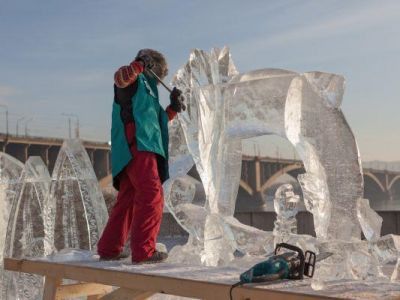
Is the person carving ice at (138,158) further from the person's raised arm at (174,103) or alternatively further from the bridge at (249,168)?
the bridge at (249,168)

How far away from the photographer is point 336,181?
370 centimetres

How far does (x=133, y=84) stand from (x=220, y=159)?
51.9 inches

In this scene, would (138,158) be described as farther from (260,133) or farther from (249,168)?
(249,168)

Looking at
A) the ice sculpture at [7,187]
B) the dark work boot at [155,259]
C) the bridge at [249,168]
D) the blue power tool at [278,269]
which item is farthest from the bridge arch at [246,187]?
the blue power tool at [278,269]

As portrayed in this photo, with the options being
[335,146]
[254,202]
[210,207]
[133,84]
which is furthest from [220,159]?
[254,202]

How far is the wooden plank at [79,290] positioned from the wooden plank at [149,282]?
7.2 inches

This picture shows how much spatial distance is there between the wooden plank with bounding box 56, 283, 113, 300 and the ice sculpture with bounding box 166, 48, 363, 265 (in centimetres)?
87

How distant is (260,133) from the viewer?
4.18 metres

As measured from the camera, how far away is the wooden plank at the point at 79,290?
10.7 ft

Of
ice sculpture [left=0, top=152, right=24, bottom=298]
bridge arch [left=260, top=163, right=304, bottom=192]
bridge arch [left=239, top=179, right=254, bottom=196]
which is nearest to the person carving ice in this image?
ice sculpture [left=0, top=152, right=24, bottom=298]

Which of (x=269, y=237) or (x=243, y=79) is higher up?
(x=243, y=79)

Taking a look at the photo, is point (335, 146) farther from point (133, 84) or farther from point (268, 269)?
point (268, 269)

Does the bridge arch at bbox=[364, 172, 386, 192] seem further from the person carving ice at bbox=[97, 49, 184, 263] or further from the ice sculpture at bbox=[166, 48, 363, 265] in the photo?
the person carving ice at bbox=[97, 49, 184, 263]

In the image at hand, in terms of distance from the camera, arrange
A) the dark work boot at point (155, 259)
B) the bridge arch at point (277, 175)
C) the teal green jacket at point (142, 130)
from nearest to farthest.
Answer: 1. the dark work boot at point (155, 259)
2. the teal green jacket at point (142, 130)
3. the bridge arch at point (277, 175)
